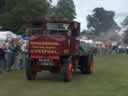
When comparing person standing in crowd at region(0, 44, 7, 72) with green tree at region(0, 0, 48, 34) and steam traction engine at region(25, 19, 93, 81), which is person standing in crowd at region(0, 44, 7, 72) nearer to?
steam traction engine at region(25, 19, 93, 81)

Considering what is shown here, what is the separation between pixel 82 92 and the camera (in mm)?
18172

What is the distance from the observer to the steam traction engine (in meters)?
22.8

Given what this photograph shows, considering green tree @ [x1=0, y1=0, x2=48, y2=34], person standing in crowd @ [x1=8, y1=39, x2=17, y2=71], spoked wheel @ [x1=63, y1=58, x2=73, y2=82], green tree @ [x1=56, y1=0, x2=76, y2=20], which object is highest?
green tree @ [x1=56, y1=0, x2=76, y2=20]

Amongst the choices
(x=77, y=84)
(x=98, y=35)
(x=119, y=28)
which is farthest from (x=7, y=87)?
(x=119, y=28)

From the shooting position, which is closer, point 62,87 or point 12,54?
point 62,87

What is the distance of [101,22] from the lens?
170625 mm

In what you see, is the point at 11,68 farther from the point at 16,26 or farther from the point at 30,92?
the point at 16,26

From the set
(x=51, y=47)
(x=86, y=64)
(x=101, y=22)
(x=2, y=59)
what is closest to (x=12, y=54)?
(x=2, y=59)

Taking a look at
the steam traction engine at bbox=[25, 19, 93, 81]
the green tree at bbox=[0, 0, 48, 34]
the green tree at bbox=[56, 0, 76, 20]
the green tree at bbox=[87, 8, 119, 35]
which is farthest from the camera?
the green tree at bbox=[87, 8, 119, 35]

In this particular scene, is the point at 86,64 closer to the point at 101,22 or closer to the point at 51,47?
the point at 51,47

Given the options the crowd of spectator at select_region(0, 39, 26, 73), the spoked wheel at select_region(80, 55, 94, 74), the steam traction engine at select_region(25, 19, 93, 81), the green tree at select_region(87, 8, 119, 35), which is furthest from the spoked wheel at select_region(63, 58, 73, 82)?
the green tree at select_region(87, 8, 119, 35)

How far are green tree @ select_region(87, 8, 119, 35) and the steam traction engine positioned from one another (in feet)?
457

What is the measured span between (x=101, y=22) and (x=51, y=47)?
148589mm

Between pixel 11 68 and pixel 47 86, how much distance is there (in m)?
9.28
